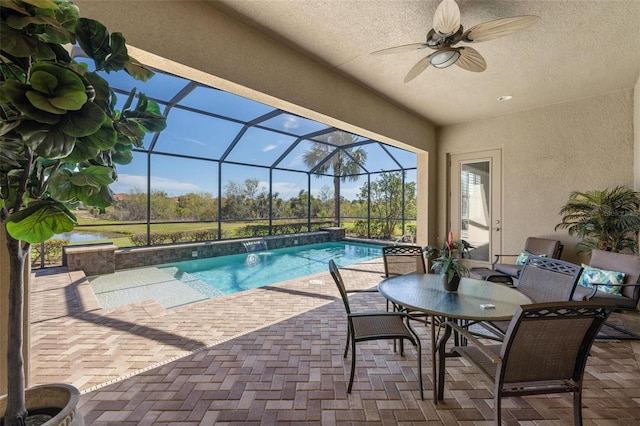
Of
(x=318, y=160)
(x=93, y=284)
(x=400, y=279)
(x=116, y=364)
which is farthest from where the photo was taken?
(x=318, y=160)

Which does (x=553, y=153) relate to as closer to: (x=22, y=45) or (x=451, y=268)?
(x=451, y=268)

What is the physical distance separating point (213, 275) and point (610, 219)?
297 inches

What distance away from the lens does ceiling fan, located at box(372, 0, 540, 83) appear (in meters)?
1.98

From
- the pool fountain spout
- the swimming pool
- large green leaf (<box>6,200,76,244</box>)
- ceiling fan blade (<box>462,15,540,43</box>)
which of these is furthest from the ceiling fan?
the pool fountain spout

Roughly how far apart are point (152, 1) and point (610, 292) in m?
5.22

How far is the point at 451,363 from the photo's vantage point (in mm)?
2420

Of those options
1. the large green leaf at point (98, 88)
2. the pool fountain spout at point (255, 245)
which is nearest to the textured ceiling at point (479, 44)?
the large green leaf at point (98, 88)

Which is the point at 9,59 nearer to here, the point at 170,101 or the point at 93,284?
the point at 170,101

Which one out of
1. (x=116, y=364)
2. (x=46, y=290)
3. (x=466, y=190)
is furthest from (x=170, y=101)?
(x=466, y=190)

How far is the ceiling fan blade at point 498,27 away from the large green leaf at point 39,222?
272 cm

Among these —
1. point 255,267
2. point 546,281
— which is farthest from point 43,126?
point 255,267

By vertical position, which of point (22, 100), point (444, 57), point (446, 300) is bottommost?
point (446, 300)

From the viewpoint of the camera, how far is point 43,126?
96 centimetres

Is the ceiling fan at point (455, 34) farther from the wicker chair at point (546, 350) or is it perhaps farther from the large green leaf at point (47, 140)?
the large green leaf at point (47, 140)
